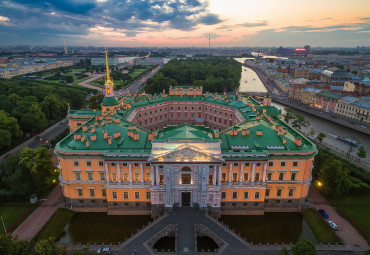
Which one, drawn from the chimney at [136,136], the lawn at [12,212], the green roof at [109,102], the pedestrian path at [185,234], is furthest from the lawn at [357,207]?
the lawn at [12,212]

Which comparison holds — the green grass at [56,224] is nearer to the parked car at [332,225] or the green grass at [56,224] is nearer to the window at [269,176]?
the window at [269,176]

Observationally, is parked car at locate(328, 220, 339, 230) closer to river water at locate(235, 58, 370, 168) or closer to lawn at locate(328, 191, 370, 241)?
lawn at locate(328, 191, 370, 241)

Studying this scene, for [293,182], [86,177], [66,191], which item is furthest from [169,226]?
[293,182]

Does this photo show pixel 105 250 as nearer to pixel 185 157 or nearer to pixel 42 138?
pixel 185 157

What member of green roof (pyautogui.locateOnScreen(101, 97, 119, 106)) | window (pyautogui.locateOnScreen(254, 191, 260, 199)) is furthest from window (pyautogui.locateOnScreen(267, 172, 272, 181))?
green roof (pyautogui.locateOnScreen(101, 97, 119, 106))

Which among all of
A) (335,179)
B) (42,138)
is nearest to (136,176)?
(335,179)

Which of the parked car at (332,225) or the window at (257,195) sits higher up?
the window at (257,195)
